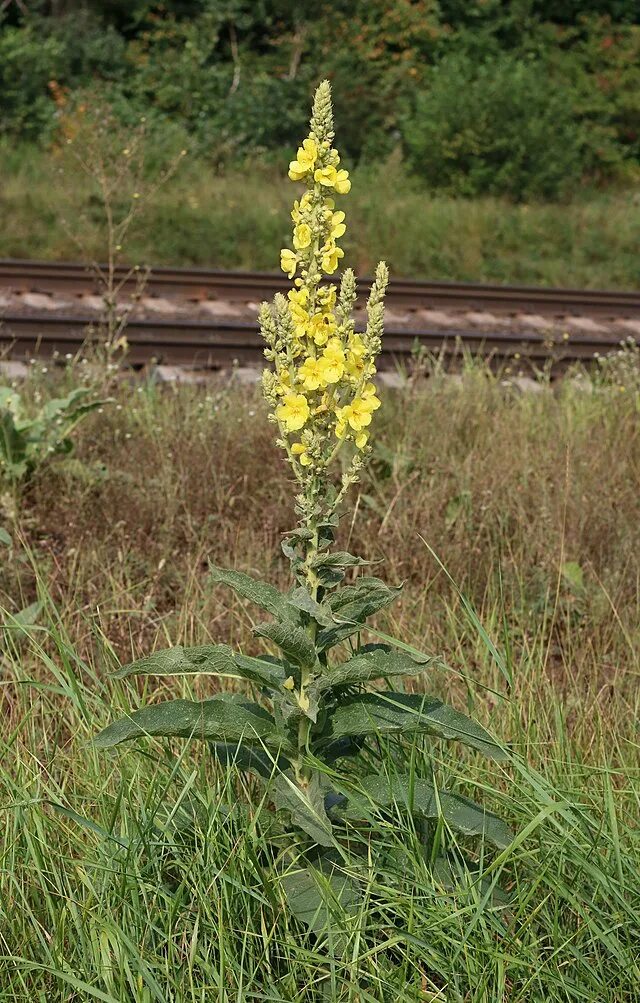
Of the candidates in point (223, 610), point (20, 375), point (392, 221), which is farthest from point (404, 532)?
point (392, 221)

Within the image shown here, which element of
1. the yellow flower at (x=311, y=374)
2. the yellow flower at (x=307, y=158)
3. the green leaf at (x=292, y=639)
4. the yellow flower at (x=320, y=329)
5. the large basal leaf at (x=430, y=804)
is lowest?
the large basal leaf at (x=430, y=804)

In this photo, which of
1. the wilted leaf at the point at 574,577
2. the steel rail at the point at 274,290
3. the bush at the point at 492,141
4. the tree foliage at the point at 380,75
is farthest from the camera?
the tree foliage at the point at 380,75

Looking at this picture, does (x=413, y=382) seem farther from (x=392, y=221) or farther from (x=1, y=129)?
(x=1, y=129)

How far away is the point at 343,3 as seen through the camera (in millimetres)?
19516

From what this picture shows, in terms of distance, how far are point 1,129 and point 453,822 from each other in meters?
15.4

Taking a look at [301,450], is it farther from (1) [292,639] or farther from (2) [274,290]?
(2) [274,290]

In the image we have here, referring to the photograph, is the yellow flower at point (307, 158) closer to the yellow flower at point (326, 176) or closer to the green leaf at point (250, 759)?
the yellow flower at point (326, 176)

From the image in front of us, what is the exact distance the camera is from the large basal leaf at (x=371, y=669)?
2.61 m

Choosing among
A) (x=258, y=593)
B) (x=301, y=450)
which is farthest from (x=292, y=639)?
(x=301, y=450)

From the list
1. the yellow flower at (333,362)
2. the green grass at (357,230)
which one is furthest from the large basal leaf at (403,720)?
the green grass at (357,230)

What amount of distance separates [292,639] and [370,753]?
467 millimetres

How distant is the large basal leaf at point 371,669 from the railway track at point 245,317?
532 cm

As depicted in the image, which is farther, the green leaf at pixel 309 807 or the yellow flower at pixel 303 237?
the yellow flower at pixel 303 237

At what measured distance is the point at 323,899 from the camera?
2486 mm
